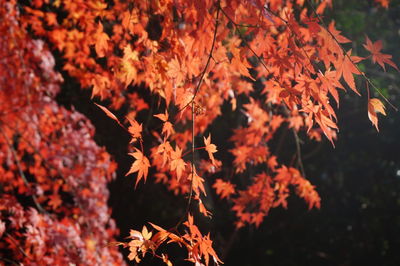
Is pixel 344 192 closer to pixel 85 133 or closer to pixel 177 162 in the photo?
pixel 85 133

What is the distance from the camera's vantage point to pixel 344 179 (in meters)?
7.34

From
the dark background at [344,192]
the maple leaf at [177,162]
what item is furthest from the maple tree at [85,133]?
the maple leaf at [177,162]

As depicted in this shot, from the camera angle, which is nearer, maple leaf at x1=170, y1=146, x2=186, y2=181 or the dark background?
maple leaf at x1=170, y1=146, x2=186, y2=181

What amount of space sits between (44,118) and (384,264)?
5435 millimetres

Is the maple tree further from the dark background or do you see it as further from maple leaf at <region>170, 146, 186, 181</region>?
maple leaf at <region>170, 146, 186, 181</region>

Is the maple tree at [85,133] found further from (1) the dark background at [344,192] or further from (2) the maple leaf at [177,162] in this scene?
(2) the maple leaf at [177,162]

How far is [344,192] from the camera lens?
23.8ft

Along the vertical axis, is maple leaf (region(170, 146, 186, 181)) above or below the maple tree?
above

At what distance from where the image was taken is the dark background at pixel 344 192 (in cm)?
642

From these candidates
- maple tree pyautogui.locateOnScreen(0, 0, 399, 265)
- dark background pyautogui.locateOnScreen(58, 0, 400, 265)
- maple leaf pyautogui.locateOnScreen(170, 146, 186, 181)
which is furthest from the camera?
dark background pyautogui.locateOnScreen(58, 0, 400, 265)

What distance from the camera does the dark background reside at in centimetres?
642

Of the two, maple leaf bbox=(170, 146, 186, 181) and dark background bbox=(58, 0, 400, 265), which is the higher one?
maple leaf bbox=(170, 146, 186, 181)

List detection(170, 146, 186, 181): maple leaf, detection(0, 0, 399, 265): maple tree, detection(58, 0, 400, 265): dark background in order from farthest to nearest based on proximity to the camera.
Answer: detection(58, 0, 400, 265): dark background < detection(0, 0, 399, 265): maple tree < detection(170, 146, 186, 181): maple leaf

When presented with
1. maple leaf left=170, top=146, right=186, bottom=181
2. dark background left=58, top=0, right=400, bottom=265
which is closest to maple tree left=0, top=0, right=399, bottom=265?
dark background left=58, top=0, right=400, bottom=265
